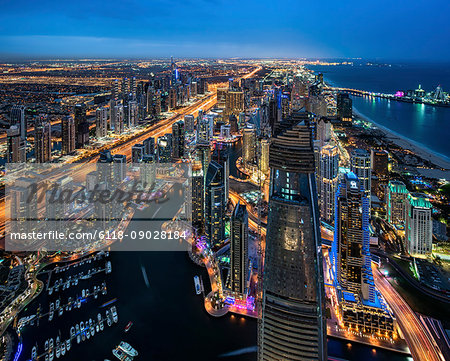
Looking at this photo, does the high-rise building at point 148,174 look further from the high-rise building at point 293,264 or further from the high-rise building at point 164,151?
the high-rise building at point 293,264

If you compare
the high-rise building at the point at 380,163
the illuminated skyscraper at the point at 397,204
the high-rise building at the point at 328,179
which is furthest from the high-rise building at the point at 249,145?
Answer: the illuminated skyscraper at the point at 397,204

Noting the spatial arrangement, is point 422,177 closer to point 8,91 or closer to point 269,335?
point 269,335

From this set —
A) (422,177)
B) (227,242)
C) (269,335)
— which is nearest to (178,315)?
(227,242)

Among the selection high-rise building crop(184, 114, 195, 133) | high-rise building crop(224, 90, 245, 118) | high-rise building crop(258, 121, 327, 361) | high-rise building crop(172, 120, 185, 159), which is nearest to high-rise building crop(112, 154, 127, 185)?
high-rise building crop(172, 120, 185, 159)

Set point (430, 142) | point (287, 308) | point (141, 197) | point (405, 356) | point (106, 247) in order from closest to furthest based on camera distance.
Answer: point (287, 308) → point (405, 356) → point (106, 247) → point (141, 197) → point (430, 142)

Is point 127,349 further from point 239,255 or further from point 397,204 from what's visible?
point 397,204

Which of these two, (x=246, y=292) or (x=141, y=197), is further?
(x=141, y=197)

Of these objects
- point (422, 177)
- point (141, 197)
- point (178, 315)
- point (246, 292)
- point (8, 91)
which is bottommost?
point (178, 315)
